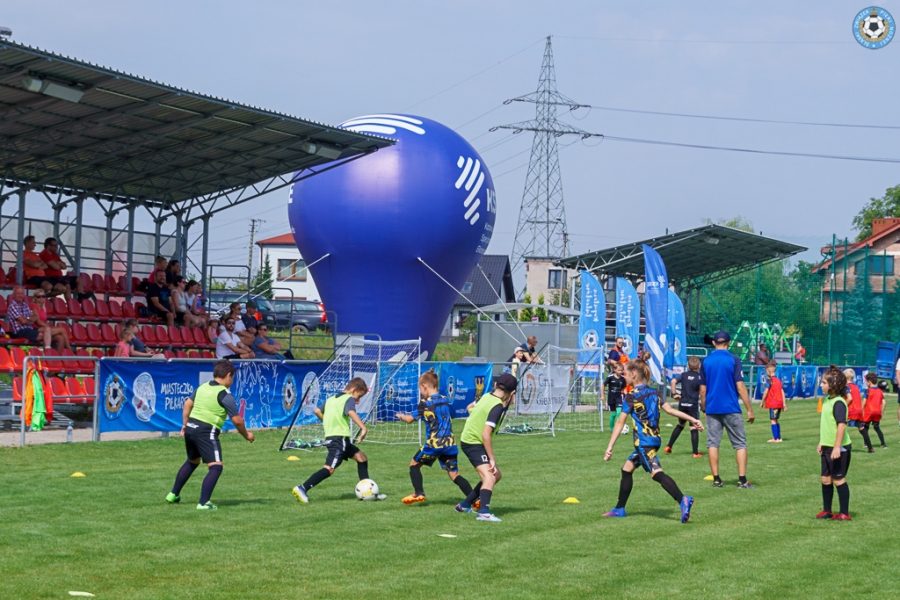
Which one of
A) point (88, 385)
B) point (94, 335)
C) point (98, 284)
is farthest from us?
point (98, 284)

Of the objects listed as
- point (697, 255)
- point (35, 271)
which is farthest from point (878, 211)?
point (35, 271)

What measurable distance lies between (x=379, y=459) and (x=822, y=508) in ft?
24.4

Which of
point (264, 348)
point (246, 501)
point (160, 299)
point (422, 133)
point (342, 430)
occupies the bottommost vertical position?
point (246, 501)

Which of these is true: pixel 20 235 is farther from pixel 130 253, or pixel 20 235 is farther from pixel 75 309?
pixel 130 253

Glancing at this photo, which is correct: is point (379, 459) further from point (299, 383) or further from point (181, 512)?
point (181, 512)

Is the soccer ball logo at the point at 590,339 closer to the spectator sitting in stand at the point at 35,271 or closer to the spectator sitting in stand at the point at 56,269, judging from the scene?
the spectator sitting in stand at the point at 56,269

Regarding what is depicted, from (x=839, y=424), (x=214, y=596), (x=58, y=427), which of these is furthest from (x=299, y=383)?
(x=214, y=596)

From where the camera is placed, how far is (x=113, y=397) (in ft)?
59.4

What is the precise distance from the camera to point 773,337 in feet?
160

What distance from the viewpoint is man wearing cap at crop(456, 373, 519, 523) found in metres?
11.0

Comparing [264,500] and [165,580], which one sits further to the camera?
[264,500]

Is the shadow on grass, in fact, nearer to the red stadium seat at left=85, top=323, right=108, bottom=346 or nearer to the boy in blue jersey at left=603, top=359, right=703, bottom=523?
the boy in blue jersey at left=603, top=359, right=703, bottom=523

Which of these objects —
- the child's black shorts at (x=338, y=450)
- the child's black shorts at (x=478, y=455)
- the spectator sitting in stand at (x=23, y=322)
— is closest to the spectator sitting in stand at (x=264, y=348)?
the spectator sitting in stand at (x=23, y=322)

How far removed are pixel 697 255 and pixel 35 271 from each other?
1345 inches
